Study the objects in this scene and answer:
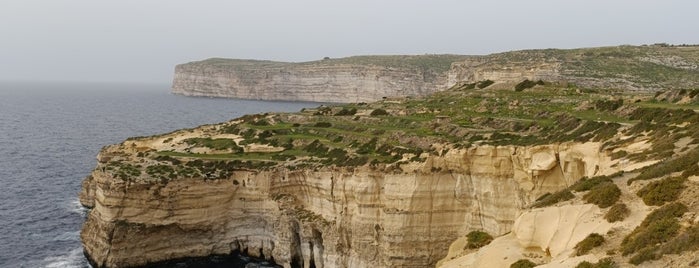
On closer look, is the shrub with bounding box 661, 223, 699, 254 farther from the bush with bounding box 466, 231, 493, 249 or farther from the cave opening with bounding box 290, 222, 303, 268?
the cave opening with bounding box 290, 222, 303, 268

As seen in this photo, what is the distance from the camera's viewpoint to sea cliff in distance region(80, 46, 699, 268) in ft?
74.2

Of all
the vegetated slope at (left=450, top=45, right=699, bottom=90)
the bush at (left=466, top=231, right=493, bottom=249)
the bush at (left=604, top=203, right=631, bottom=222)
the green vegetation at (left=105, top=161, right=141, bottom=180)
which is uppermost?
the vegetated slope at (left=450, top=45, right=699, bottom=90)

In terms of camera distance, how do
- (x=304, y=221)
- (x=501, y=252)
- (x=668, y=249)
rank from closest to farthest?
1. (x=668, y=249)
2. (x=501, y=252)
3. (x=304, y=221)

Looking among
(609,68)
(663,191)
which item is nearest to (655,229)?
(663,191)

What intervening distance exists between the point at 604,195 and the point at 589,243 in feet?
10.9

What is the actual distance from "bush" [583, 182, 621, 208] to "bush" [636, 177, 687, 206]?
1005 millimetres

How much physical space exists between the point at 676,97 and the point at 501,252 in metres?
23.8

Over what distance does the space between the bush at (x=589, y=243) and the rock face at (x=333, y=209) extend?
1100 centimetres

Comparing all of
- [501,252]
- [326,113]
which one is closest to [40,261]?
[326,113]

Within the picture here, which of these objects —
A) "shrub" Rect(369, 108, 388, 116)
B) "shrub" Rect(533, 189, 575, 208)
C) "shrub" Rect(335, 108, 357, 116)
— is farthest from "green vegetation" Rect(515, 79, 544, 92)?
"shrub" Rect(533, 189, 575, 208)

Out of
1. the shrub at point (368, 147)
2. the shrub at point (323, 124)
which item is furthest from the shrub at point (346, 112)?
the shrub at point (368, 147)

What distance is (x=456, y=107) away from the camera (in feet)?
180

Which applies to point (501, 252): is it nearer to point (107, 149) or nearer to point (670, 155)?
point (670, 155)

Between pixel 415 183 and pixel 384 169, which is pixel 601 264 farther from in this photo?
pixel 384 169
